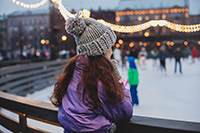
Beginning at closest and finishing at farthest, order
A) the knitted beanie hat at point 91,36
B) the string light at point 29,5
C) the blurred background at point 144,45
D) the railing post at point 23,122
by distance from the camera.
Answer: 1. the knitted beanie hat at point 91,36
2. the railing post at point 23,122
3. the string light at point 29,5
4. the blurred background at point 144,45

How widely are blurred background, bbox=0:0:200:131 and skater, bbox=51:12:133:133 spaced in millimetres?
2261

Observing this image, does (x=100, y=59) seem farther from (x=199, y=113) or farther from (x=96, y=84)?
(x=199, y=113)

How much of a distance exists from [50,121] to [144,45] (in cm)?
4448

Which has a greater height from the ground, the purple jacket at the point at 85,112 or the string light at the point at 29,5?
the string light at the point at 29,5

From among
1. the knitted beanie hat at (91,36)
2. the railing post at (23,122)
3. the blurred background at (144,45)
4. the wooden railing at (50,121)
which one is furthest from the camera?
the blurred background at (144,45)

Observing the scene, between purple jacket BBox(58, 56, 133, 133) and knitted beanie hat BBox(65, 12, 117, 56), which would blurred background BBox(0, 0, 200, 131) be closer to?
knitted beanie hat BBox(65, 12, 117, 56)

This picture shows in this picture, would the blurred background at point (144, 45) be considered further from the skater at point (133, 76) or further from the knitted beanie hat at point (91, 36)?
the knitted beanie hat at point (91, 36)

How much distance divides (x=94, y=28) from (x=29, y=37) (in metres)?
51.9

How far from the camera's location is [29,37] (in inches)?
1956

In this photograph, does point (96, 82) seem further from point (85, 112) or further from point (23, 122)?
point (23, 122)

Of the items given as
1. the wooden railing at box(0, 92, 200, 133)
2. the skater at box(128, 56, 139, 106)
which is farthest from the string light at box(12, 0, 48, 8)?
the skater at box(128, 56, 139, 106)

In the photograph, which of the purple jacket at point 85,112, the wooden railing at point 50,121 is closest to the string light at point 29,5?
the wooden railing at point 50,121

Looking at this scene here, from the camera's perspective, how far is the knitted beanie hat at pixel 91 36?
4.02 feet

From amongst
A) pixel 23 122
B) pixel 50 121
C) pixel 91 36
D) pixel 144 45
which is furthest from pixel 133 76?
pixel 144 45
